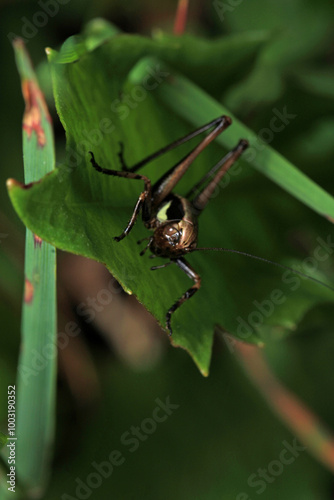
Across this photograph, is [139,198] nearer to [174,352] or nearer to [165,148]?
[165,148]

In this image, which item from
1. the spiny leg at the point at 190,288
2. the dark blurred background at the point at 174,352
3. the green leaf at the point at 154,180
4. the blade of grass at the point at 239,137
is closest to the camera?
the green leaf at the point at 154,180

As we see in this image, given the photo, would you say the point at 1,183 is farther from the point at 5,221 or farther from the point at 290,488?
the point at 290,488

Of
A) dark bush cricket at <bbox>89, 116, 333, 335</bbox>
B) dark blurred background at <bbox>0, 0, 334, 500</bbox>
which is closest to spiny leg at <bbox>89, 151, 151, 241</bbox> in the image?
dark bush cricket at <bbox>89, 116, 333, 335</bbox>

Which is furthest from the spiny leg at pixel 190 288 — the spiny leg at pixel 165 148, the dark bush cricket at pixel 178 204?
the spiny leg at pixel 165 148

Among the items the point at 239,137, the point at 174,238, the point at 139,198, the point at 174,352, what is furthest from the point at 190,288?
the point at 174,352

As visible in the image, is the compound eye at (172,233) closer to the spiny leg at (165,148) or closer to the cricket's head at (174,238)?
the cricket's head at (174,238)

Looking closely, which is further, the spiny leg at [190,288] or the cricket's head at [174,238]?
the cricket's head at [174,238]
